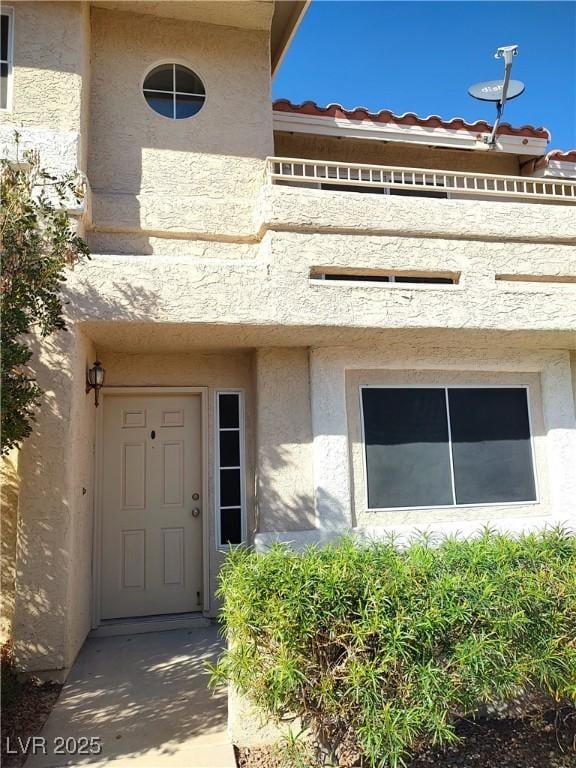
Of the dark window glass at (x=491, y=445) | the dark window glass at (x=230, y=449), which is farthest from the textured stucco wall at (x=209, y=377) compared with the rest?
the dark window glass at (x=491, y=445)

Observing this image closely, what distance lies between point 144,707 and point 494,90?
9.63 meters

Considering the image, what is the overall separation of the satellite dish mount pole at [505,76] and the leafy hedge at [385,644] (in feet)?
24.4

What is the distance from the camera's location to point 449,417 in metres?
7.34

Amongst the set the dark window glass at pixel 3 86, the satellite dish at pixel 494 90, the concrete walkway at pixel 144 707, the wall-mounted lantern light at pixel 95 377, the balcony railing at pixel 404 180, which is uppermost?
the satellite dish at pixel 494 90

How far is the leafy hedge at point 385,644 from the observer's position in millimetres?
3482

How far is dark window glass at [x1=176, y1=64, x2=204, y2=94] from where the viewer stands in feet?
24.2

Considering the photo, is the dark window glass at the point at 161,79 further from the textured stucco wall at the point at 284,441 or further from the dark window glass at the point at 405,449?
the dark window glass at the point at 405,449

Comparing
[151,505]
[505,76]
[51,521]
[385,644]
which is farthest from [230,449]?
[505,76]

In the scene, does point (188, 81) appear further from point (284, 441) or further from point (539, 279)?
point (539, 279)

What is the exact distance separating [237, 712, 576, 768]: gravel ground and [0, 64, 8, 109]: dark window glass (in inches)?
284

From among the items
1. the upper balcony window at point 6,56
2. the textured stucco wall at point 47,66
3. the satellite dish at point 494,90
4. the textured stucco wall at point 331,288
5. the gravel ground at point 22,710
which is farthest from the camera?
the satellite dish at point 494,90

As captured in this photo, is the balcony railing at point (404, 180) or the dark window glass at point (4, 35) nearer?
the dark window glass at point (4, 35)

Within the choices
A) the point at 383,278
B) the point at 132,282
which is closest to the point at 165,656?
the point at 132,282

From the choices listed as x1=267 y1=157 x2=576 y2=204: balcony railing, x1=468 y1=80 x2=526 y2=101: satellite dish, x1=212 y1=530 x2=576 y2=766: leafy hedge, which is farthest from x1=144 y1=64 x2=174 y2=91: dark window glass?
x1=212 y1=530 x2=576 y2=766: leafy hedge
